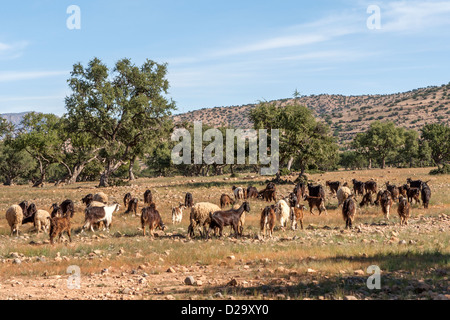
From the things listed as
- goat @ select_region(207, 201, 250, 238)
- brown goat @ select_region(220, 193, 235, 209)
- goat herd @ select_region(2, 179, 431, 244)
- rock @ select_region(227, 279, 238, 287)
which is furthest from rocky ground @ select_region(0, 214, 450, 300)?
brown goat @ select_region(220, 193, 235, 209)

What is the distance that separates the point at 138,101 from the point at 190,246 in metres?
26.4

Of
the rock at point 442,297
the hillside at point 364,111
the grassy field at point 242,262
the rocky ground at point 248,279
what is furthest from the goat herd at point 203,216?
the hillside at point 364,111

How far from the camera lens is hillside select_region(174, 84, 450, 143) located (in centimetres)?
11419

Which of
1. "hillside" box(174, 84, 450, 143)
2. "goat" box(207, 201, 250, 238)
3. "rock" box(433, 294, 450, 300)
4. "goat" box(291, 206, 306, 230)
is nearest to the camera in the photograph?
"rock" box(433, 294, 450, 300)

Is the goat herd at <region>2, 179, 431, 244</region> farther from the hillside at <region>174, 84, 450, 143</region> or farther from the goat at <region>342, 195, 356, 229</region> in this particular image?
the hillside at <region>174, 84, 450, 143</region>

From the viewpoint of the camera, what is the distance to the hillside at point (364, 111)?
375ft

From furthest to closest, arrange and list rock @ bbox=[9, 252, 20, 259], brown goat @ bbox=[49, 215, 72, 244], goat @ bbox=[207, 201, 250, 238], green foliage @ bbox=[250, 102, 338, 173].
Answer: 1. green foliage @ bbox=[250, 102, 338, 173]
2. goat @ bbox=[207, 201, 250, 238]
3. brown goat @ bbox=[49, 215, 72, 244]
4. rock @ bbox=[9, 252, 20, 259]

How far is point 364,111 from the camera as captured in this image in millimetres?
133500

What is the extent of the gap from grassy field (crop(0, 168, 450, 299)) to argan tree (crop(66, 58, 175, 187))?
20.0 meters

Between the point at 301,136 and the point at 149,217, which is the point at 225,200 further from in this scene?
the point at 301,136

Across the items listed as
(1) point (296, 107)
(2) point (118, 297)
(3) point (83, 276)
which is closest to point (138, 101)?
(1) point (296, 107)

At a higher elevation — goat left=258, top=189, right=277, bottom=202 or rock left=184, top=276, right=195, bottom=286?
goat left=258, top=189, right=277, bottom=202

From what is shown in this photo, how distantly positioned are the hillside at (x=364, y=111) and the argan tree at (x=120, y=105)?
51.7 m
